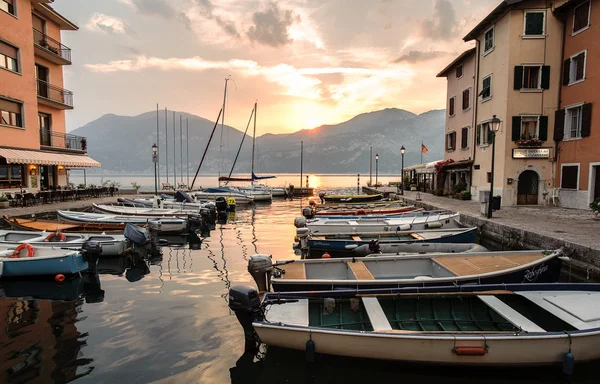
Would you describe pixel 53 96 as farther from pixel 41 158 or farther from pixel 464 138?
pixel 464 138

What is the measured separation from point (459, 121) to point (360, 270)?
2516cm

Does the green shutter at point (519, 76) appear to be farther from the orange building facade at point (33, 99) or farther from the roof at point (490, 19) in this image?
the orange building facade at point (33, 99)

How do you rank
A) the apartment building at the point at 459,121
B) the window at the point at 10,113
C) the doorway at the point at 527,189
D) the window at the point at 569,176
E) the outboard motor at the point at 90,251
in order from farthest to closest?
the apartment building at the point at 459,121 < the window at the point at 10,113 < the doorway at the point at 527,189 < the window at the point at 569,176 < the outboard motor at the point at 90,251

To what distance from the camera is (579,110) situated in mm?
19516

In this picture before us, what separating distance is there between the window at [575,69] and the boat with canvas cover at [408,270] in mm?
16599

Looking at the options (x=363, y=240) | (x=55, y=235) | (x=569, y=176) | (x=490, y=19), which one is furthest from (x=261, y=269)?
(x=490, y=19)

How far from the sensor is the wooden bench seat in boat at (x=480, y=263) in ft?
25.8

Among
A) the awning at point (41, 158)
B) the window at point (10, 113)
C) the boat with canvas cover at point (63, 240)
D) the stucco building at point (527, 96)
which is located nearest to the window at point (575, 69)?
the stucco building at point (527, 96)

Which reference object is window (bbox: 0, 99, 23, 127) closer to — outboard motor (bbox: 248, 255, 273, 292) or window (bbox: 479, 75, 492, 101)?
outboard motor (bbox: 248, 255, 273, 292)

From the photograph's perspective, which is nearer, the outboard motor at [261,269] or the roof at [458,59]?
the outboard motor at [261,269]

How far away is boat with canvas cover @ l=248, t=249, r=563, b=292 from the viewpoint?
7.19 metres

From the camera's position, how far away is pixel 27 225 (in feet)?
49.7

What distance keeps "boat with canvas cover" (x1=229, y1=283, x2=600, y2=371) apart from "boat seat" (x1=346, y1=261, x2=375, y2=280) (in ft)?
3.08

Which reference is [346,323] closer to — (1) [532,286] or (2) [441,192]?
(1) [532,286]
